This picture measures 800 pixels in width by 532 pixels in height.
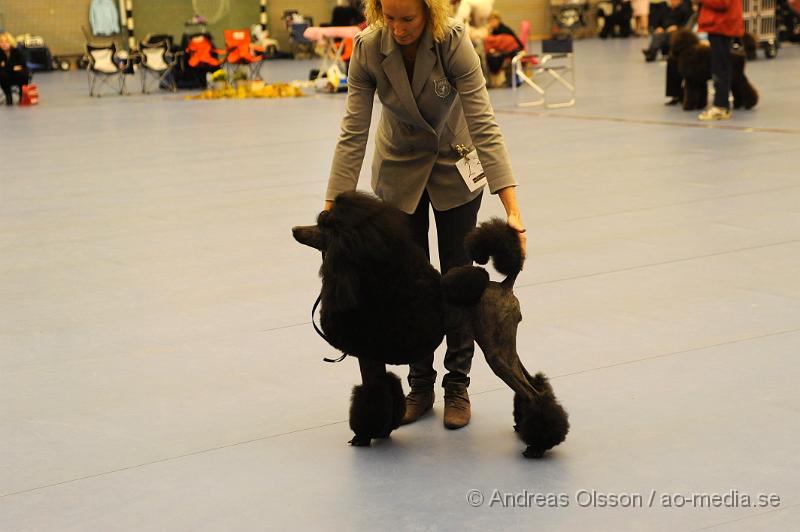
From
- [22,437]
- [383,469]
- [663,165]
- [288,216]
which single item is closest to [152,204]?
[288,216]

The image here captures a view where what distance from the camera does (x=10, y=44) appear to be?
17.0m

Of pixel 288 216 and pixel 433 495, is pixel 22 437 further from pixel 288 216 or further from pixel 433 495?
pixel 288 216

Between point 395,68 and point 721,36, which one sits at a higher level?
point 395,68

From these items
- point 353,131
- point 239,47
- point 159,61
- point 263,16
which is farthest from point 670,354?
point 263,16

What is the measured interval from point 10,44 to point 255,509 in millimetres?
16038

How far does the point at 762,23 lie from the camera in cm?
1767

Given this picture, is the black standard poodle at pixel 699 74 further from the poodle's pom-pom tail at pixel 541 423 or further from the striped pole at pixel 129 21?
the striped pole at pixel 129 21

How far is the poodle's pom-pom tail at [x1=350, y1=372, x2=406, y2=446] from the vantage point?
10.1ft

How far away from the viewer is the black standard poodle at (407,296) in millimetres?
2754

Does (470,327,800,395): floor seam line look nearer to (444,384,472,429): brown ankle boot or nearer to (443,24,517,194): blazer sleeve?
(444,384,472,429): brown ankle boot

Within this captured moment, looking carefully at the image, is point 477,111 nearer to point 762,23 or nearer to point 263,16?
point 762,23

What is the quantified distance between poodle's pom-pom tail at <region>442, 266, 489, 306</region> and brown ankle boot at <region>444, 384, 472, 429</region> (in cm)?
53

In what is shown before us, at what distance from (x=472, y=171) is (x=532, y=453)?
0.89 metres

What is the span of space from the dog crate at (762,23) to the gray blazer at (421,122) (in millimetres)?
15629
